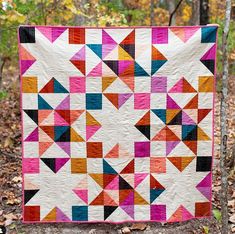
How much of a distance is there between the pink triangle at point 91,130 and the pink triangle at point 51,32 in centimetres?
85

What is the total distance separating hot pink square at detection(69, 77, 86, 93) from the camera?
4.05 meters

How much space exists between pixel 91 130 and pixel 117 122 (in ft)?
0.83

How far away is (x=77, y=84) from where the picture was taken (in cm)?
405

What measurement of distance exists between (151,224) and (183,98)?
127 centimetres

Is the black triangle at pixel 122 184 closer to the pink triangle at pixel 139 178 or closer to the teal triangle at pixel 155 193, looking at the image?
the pink triangle at pixel 139 178

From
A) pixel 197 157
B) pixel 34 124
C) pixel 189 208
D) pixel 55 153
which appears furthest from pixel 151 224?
pixel 34 124

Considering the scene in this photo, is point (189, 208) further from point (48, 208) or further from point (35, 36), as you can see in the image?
point (35, 36)

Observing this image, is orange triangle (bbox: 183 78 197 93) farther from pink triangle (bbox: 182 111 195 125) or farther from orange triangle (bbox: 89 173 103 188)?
orange triangle (bbox: 89 173 103 188)

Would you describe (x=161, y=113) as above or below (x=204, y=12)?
below

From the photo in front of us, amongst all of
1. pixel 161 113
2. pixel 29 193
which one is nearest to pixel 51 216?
pixel 29 193

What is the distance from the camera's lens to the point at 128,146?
4.15 metres

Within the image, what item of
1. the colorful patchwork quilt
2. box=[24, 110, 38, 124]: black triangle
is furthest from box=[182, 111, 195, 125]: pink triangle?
box=[24, 110, 38, 124]: black triangle

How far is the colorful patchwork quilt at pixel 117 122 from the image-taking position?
4016 millimetres

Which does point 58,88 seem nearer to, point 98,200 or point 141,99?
point 141,99
